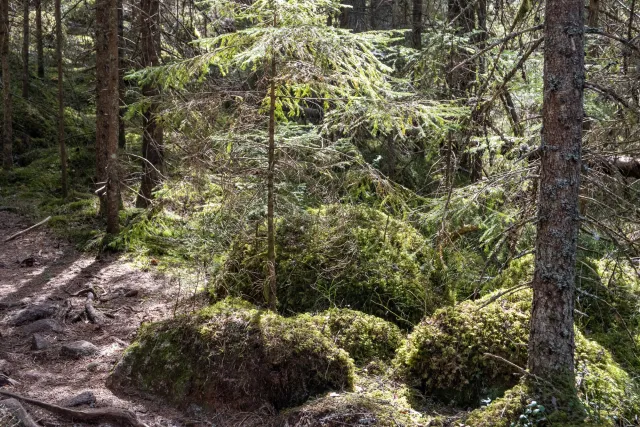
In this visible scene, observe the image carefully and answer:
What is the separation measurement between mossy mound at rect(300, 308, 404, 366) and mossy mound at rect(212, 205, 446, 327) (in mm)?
382

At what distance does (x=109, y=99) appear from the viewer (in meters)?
10.2

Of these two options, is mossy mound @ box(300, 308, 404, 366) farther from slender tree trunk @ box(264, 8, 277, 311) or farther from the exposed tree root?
the exposed tree root

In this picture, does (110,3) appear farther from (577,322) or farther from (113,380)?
(577,322)

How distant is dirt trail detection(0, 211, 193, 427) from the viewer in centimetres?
554

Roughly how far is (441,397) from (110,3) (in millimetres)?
8526

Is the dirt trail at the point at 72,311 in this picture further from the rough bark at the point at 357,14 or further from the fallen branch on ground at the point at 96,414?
the rough bark at the point at 357,14

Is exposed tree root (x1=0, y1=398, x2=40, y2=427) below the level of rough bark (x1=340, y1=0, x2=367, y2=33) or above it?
below

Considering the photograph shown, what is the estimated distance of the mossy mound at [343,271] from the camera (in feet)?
23.5

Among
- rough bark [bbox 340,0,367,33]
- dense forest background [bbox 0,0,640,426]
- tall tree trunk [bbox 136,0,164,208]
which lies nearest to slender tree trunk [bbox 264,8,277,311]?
dense forest background [bbox 0,0,640,426]

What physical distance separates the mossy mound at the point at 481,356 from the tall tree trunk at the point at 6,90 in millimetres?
14060

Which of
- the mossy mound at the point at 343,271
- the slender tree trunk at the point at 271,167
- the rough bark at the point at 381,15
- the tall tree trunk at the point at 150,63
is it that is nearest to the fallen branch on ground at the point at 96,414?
the slender tree trunk at the point at 271,167

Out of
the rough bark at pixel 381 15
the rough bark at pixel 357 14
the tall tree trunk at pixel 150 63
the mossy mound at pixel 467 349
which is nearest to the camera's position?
the mossy mound at pixel 467 349

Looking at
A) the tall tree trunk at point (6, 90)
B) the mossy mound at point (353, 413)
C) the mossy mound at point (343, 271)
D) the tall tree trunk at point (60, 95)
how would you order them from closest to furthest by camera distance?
the mossy mound at point (353, 413) → the mossy mound at point (343, 271) → the tall tree trunk at point (60, 95) → the tall tree trunk at point (6, 90)

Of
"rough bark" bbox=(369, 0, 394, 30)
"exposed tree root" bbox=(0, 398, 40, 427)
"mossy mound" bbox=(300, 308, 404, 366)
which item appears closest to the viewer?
"exposed tree root" bbox=(0, 398, 40, 427)
